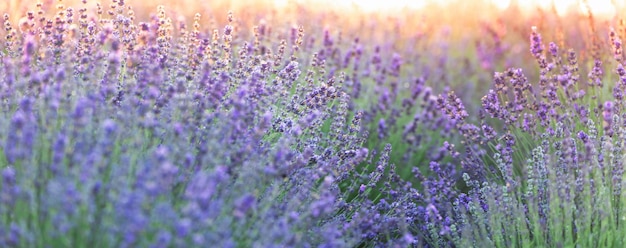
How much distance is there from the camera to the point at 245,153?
2.32 metres

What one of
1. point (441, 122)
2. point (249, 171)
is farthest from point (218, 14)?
point (249, 171)

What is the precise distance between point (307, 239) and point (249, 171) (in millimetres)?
379

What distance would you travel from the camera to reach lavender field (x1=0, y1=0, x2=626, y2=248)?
178cm

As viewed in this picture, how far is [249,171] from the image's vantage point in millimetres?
2209

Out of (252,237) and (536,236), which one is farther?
(536,236)

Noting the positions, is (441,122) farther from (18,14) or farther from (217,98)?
(18,14)

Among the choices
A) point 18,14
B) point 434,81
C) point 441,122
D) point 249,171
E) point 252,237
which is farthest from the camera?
point 434,81

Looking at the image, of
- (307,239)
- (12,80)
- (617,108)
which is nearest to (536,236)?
(307,239)

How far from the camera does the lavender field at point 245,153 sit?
178 cm

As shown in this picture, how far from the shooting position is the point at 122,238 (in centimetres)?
176

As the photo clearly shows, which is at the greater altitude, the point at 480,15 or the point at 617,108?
the point at 480,15

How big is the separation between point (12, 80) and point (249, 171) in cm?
76

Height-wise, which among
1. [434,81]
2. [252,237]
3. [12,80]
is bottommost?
[252,237]

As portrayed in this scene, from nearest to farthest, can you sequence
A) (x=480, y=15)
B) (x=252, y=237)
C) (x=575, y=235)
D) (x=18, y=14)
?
1. (x=252, y=237)
2. (x=575, y=235)
3. (x=18, y=14)
4. (x=480, y=15)
